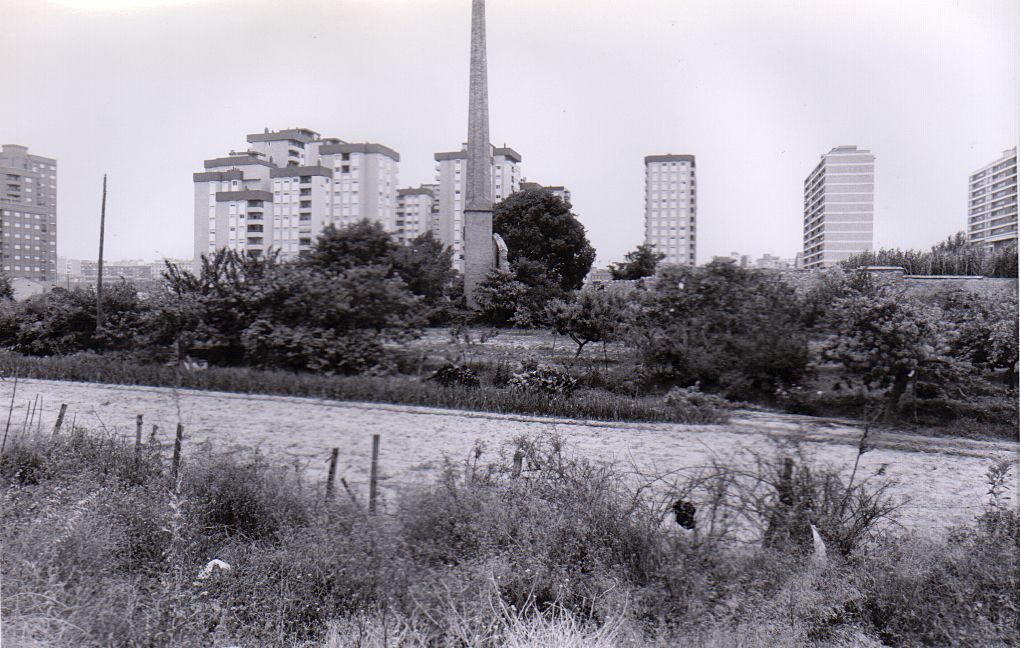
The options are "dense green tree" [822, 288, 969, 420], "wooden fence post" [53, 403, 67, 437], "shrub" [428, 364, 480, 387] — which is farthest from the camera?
"shrub" [428, 364, 480, 387]

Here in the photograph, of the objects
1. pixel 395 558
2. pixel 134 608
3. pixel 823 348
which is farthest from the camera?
pixel 823 348

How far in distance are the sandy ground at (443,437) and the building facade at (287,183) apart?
1.94 metres

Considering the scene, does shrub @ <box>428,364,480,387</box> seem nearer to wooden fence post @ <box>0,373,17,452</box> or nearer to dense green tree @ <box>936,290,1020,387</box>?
wooden fence post @ <box>0,373,17,452</box>

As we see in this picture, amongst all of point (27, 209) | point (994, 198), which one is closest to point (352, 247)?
point (27, 209)

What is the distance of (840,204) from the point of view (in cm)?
497

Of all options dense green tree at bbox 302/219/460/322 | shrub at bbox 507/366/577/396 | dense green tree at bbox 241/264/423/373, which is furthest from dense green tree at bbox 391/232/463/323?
shrub at bbox 507/366/577/396

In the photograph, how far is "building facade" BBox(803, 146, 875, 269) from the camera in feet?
15.9

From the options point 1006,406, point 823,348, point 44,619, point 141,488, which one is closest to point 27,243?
point 141,488

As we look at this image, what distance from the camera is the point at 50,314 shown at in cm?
899

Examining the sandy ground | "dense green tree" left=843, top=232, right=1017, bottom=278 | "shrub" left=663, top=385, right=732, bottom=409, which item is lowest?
the sandy ground

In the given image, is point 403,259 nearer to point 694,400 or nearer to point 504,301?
point 504,301

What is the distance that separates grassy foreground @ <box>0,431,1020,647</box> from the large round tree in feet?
17.8

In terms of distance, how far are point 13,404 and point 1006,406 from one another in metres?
11.0

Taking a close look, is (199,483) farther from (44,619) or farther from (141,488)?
(44,619)
